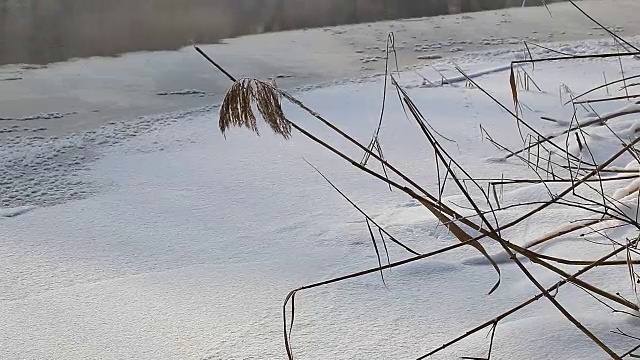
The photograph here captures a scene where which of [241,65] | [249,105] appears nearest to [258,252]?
[249,105]

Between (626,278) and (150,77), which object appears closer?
(626,278)

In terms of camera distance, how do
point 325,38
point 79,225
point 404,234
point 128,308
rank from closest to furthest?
1. point 128,308
2. point 404,234
3. point 79,225
4. point 325,38

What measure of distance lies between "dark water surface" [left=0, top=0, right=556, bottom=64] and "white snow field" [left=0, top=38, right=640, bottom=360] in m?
2.24

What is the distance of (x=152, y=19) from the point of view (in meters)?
6.29

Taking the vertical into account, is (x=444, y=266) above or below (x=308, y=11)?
below

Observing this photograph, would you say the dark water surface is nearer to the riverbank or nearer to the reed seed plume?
the riverbank

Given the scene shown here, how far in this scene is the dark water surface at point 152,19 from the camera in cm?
520

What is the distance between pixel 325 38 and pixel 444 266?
13.4 feet

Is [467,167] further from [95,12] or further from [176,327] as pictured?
[95,12]

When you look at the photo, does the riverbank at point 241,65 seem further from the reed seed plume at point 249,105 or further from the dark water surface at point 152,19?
the reed seed plume at point 249,105

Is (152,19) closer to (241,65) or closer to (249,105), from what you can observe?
(241,65)

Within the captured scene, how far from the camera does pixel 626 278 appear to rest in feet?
4.34

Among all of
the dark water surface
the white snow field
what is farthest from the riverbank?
the white snow field

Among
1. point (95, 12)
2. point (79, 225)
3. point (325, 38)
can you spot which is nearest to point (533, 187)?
point (79, 225)
